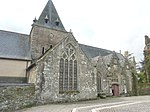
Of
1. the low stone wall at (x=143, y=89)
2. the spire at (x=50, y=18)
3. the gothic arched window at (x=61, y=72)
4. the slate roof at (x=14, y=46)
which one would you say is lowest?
the low stone wall at (x=143, y=89)

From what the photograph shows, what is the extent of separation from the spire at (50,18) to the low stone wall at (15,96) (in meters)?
11.7

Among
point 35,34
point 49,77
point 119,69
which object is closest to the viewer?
point 49,77

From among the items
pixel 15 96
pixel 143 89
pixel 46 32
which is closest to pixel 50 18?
pixel 46 32

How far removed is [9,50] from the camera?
1845 centimetres

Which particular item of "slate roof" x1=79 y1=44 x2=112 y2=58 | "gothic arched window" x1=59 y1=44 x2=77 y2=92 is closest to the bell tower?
"gothic arched window" x1=59 y1=44 x2=77 y2=92

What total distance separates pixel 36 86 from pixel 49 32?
1026cm

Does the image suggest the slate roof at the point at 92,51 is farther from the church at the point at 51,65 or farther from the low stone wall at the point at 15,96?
the low stone wall at the point at 15,96

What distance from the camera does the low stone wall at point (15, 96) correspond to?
41.0ft

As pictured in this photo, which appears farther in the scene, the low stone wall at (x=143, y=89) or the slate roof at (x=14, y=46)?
the low stone wall at (x=143, y=89)

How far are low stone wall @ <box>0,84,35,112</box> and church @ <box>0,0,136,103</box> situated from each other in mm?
758

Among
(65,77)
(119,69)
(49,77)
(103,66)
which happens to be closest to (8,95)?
(49,77)

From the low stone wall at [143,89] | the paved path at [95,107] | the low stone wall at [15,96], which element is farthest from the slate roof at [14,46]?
the low stone wall at [143,89]

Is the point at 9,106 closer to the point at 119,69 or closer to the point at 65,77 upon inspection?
the point at 65,77

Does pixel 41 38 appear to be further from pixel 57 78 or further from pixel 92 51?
pixel 92 51
